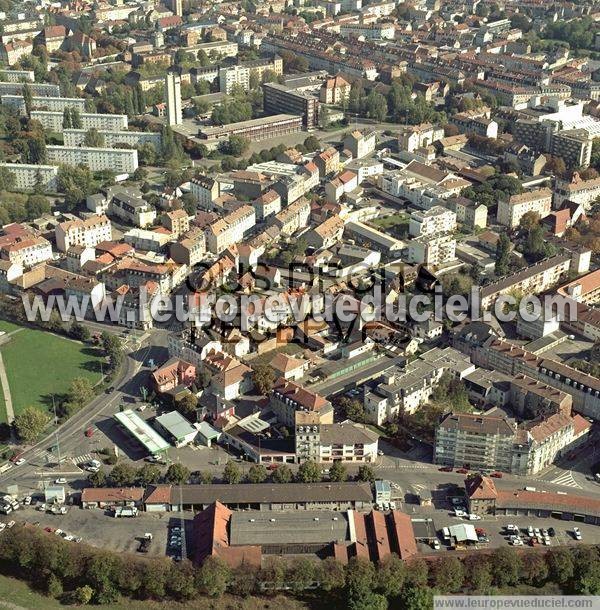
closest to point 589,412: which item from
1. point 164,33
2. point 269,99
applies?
point 269,99

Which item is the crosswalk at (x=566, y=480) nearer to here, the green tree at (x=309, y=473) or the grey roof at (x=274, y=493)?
the grey roof at (x=274, y=493)

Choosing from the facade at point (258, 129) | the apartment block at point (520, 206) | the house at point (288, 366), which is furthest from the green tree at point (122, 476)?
the facade at point (258, 129)

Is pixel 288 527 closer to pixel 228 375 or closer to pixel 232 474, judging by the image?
pixel 232 474

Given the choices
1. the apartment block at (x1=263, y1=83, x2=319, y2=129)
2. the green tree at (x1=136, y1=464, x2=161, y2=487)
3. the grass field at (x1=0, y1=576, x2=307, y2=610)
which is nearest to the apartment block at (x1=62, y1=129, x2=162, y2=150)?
the apartment block at (x1=263, y1=83, x2=319, y2=129)

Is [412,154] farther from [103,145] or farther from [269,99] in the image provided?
[103,145]

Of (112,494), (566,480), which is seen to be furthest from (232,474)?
(566,480)
